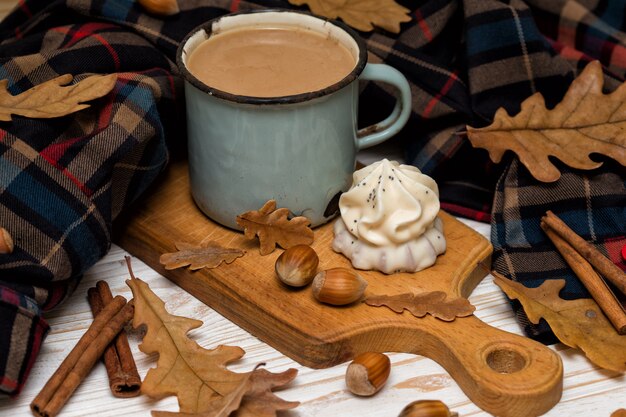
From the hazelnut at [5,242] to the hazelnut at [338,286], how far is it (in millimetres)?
402

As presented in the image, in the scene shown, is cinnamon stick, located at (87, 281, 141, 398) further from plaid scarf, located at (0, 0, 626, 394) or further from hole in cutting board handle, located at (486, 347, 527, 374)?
hole in cutting board handle, located at (486, 347, 527, 374)

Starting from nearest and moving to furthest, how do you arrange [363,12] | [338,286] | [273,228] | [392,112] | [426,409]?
[426,409] → [338,286] → [273,228] → [392,112] → [363,12]

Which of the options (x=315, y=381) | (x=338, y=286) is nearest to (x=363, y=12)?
(x=338, y=286)

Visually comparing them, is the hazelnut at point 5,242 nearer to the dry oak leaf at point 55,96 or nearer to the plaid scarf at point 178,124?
the plaid scarf at point 178,124

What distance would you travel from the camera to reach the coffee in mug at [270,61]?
141cm

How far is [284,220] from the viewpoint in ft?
4.76

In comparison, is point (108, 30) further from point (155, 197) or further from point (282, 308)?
point (282, 308)

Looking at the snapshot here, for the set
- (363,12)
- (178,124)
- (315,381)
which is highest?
(363,12)

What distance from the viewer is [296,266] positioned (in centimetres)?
138

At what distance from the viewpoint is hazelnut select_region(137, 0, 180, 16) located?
64.5 inches

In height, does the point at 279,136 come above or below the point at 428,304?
above

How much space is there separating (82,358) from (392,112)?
23.9 inches

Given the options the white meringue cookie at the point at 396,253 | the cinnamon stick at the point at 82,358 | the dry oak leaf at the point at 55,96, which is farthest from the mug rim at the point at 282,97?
the cinnamon stick at the point at 82,358

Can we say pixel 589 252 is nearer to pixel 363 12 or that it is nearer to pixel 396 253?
pixel 396 253
